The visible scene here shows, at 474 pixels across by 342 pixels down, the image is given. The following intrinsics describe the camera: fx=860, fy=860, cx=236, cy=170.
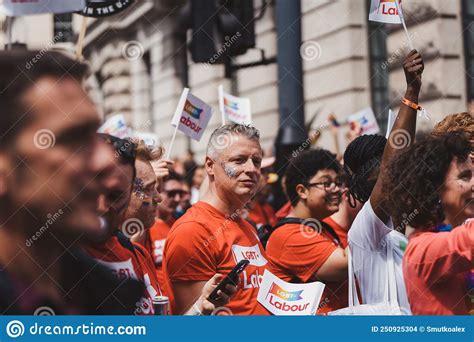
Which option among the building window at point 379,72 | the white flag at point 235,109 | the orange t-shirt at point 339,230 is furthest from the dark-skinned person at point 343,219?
the building window at point 379,72

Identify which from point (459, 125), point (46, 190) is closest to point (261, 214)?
point (459, 125)

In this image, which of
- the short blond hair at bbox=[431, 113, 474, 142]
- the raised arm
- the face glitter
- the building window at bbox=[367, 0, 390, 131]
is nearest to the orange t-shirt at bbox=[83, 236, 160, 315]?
the face glitter

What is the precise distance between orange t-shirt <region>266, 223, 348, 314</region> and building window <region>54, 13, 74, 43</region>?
1.48 m

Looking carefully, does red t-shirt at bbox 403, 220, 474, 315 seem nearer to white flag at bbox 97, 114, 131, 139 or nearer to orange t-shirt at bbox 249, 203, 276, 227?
white flag at bbox 97, 114, 131, 139

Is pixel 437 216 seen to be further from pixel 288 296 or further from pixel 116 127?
pixel 116 127

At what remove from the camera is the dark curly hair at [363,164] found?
3584 mm

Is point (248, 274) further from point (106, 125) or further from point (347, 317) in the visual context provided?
point (106, 125)

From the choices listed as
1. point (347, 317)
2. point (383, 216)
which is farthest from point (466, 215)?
point (347, 317)

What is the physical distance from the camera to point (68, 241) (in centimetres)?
273

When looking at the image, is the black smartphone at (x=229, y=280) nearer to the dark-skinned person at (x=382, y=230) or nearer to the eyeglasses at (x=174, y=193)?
the dark-skinned person at (x=382, y=230)

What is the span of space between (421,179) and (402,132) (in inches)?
12.3

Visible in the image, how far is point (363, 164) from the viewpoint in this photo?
147 inches

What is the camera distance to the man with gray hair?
3.61 metres

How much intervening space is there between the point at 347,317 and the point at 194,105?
1.80m
